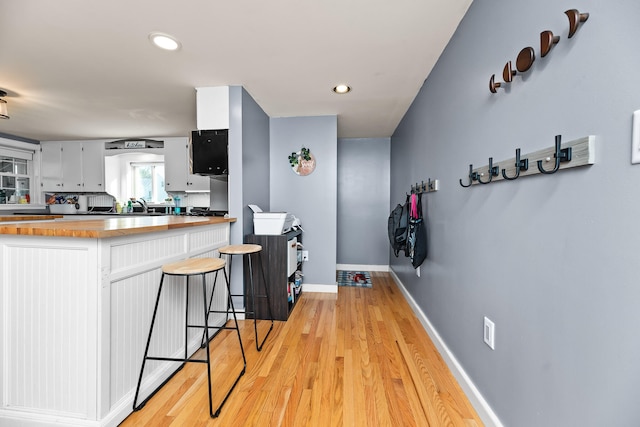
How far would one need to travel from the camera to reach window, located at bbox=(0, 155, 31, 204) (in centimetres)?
445

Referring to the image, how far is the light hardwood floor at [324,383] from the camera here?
54.7 inches

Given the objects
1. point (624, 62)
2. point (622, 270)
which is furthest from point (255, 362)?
point (624, 62)

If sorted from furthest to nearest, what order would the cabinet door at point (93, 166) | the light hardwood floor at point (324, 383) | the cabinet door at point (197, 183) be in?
the cabinet door at point (93, 166) < the cabinet door at point (197, 183) < the light hardwood floor at point (324, 383)

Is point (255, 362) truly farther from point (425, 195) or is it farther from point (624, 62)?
point (624, 62)

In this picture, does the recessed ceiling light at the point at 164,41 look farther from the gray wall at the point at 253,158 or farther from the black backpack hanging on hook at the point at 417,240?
the black backpack hanging on hook at the point at 417,240

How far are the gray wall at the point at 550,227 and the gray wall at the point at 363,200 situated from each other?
9.04 ft

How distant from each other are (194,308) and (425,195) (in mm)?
2103

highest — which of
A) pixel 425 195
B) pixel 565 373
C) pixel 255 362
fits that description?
pixel 425 195

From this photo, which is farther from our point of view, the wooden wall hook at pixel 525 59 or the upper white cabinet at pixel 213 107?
Result: the upper white cabinet at pixel 213 107

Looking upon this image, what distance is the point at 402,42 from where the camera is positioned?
1900 mm

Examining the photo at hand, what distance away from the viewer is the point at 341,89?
267 centimetres

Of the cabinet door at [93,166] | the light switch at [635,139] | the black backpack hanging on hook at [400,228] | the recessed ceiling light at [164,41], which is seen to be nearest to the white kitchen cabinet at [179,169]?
the cabinet door at [93,166]

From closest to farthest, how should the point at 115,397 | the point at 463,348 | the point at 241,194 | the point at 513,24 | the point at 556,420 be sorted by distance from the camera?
the point at 556,420
the point at 513,24
the point at 115,397
the point at 463,348
the point at 241,194

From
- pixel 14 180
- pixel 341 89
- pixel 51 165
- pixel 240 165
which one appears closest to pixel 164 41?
pixel 240 165
